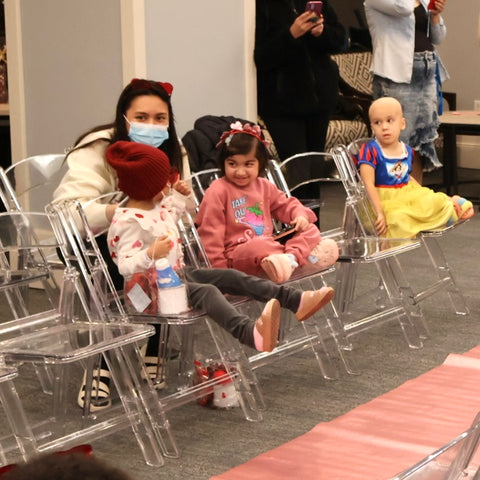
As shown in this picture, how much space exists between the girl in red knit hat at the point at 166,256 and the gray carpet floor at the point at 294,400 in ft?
1.15

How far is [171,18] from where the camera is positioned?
5.22 meters

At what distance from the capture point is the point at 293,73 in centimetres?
550

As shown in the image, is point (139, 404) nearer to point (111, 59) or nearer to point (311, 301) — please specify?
point (311, 301)

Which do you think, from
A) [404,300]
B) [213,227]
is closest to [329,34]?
[404,300]

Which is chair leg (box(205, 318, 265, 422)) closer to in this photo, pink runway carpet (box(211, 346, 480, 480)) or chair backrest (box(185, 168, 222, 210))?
pink runway carpet (box(211, 346, 480, 480))

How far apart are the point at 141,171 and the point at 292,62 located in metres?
2.13

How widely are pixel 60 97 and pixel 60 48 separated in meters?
0.25

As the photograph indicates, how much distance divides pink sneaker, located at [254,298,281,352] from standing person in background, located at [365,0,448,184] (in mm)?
3172

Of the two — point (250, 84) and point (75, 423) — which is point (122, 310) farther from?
point (250, 84)

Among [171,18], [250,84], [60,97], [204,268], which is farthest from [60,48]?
[204,268]

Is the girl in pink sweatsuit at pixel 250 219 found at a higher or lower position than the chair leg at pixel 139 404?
higher

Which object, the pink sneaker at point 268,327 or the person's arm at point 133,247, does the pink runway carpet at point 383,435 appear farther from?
the person's arm at point 133,247

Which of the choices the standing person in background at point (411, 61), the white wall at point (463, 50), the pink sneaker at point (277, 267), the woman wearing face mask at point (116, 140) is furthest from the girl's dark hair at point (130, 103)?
the white wall at point (463, 50)

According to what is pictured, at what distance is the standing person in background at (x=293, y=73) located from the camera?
5449mm
